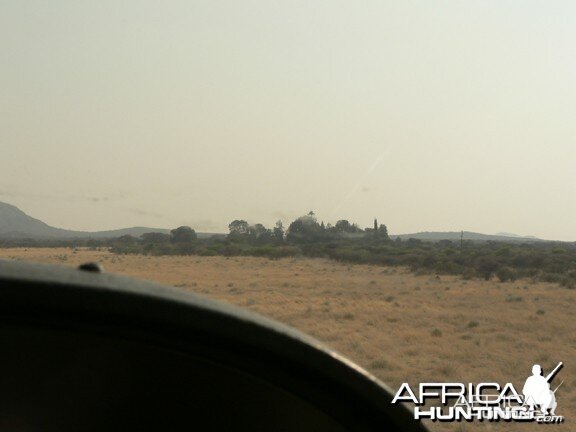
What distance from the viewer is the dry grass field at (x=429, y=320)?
16.0 m

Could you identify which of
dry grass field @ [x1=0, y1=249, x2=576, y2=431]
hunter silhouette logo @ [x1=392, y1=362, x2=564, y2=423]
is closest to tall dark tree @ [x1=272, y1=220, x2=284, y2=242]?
dry grass field @ [x1=0, y1=249, x2=576, y2=431]

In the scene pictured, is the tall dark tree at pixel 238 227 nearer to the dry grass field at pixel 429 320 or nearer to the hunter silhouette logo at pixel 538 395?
the dry grass field at pixel 429 320

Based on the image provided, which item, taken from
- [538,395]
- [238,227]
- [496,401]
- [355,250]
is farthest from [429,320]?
[238,227]

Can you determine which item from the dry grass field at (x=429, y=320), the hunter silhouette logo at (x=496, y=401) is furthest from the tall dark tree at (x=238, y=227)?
the hunter silhouette logo at (x=496, y=401)

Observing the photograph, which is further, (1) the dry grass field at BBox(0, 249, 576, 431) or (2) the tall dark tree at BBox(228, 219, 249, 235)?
(2) the tall dark tree at BBox(228, 219, 249, 235)

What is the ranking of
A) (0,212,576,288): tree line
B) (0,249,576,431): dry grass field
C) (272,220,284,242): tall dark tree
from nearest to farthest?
(0,249,576,431): dry grass field, (0,212,576,288): tree line, (272,220,284,242): tall dark tree

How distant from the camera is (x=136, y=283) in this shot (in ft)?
4.18

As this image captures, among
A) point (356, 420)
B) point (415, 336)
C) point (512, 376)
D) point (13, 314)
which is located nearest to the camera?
point (13, 314)

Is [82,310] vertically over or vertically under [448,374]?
over

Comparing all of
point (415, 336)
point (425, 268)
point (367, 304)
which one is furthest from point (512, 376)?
point (425, 268)

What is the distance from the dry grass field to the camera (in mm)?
15969

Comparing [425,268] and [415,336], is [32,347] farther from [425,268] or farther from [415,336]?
[425,268]

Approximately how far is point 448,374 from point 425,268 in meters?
37.3

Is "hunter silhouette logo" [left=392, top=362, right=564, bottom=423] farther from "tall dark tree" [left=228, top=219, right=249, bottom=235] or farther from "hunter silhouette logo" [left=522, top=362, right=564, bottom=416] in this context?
"tall dark tree" [left=228, top=219, right=249, bottom=235]
